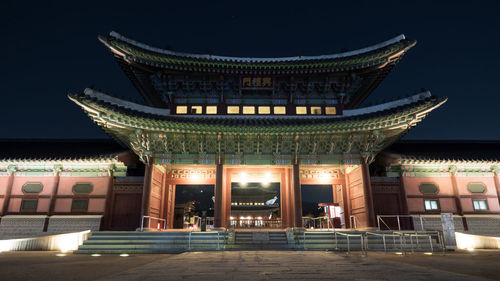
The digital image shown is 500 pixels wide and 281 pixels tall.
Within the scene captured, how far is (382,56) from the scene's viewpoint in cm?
1589

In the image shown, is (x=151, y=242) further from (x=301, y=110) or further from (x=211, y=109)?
(x=301, y=110)

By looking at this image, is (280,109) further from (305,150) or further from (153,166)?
(153,166)

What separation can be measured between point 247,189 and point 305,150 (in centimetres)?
1719

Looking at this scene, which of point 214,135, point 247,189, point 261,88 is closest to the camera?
point 214,135

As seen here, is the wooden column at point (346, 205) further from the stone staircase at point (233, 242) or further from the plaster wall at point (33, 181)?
the plaster wall at point (33, 181)

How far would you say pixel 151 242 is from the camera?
12180mm

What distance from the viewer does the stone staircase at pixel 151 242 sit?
1178 cm

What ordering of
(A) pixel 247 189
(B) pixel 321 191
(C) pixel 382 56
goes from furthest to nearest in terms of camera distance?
(B) pixel 321 191, (A) pixel 247 189, (C) pixel 382 56

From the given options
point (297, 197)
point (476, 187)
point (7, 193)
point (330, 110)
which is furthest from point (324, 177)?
point (7, 193)

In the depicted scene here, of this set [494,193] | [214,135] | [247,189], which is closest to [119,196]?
[214,135]

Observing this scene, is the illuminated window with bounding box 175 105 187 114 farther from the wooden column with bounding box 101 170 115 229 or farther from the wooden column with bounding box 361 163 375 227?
the wooden column with bounding box 361 163 375 227

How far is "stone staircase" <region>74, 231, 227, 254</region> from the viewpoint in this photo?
11.8 meters

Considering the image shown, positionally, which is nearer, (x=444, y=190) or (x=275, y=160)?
(x=275, y=160)

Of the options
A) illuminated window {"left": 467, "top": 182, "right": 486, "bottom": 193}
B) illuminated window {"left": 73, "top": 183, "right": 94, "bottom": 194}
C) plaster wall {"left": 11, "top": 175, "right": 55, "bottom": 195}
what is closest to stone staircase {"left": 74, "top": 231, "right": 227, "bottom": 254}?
illuminated window {"left": 73, "top": 183, "right": 94, "bottom": 194}
